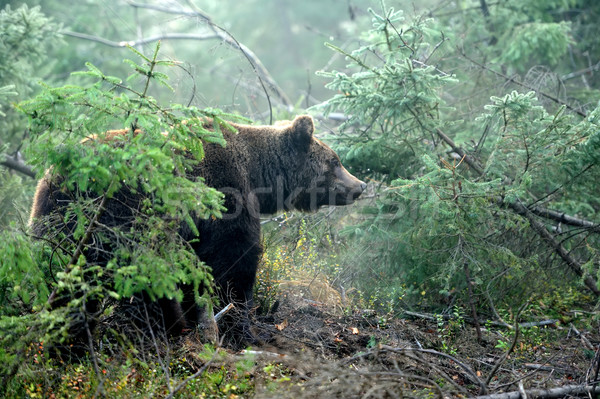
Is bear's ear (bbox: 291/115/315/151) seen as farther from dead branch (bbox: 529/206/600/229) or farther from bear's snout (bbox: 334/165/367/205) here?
dead branch (bbox: 529/206/600/229)

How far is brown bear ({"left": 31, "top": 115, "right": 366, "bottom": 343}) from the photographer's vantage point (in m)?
5.51

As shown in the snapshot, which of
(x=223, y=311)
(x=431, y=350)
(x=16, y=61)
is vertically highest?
(x=16, y=61)

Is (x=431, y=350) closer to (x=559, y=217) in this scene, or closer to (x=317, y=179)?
(x=317, y=179)

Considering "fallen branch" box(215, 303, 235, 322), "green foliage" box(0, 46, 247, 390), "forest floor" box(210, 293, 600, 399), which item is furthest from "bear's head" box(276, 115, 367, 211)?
"green foliage" box(0, 46, 247, 390)

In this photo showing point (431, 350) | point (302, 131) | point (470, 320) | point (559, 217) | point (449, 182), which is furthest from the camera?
point (559, 217)

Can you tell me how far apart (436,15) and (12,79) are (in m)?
7.87

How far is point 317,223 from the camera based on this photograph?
27.7 feet

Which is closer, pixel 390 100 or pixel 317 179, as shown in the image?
pixel 390 100

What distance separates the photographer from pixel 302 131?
23.0 feet

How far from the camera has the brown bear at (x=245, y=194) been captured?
5.51 metres

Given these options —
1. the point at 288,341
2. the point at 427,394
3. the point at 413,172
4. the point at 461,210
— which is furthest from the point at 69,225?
the point at 413,172

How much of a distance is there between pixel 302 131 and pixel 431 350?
332 cm

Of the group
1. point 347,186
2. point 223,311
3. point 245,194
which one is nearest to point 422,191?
point 347,186

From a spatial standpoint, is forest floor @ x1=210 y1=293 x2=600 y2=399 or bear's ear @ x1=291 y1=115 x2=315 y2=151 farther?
bear's ear @ x1=291 y1=115 x2=315 y2=151
